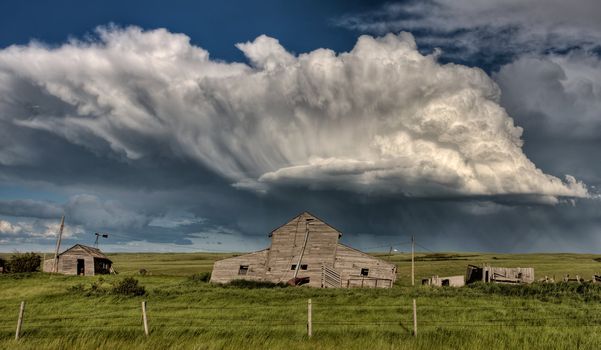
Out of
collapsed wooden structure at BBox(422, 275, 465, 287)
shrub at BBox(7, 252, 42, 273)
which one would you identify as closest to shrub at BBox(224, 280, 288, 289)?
collapsed wooden structure at BBox(422, 275, 465, 287)

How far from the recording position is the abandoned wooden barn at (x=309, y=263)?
196 ft

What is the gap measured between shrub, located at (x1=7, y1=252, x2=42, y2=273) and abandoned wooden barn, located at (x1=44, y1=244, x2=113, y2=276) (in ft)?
9.82

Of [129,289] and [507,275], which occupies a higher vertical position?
[507,275]

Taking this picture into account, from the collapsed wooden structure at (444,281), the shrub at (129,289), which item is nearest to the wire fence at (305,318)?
the shrub at (129,289)

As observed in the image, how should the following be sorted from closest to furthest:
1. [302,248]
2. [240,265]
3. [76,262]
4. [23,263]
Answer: [302,248]
[240,265]
[23,263]
[76,262]

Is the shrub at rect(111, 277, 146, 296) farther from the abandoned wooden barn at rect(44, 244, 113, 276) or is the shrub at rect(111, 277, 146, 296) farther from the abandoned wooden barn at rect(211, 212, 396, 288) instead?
the abandoned wooden barn at rect(44, 244, 113, 276)

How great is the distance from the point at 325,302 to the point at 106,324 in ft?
51.0

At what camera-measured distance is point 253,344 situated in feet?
54.4

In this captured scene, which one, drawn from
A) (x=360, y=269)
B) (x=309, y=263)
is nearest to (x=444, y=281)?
(x=360, y=269)

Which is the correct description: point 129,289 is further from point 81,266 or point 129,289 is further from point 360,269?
point 81,266

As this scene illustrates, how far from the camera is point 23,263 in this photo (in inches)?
2948

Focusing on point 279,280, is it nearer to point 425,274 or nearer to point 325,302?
point 325,302

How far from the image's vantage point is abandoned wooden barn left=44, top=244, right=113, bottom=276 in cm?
7794

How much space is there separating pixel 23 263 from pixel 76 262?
7.19m
